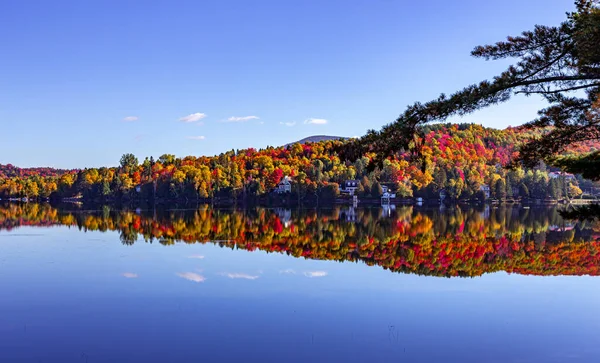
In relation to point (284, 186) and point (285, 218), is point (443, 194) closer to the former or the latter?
point (284, 186)

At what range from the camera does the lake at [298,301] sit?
14.2 meters

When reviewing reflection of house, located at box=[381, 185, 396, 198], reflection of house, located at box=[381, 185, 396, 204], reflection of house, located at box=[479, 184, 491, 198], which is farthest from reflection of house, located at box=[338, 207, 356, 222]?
reflection of house, located at box=[479, 184, 491, 198]

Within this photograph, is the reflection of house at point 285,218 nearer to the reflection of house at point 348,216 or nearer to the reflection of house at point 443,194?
the reflection of house at point 348,216

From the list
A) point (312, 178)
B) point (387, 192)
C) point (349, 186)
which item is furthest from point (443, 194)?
point (312, 178)

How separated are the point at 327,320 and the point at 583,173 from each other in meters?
9.12

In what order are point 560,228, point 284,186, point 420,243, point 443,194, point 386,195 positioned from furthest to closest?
point 284,186, point 443,194, point 386,195, point 560,228, point 420,243

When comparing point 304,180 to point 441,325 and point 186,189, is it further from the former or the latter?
point 441,325

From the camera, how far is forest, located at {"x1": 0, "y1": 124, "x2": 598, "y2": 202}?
122438 mm

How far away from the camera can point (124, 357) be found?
13.4 meters

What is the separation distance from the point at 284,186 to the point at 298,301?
11283 cm

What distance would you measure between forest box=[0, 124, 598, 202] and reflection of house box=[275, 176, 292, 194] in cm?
119

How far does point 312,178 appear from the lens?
124250 millimetres

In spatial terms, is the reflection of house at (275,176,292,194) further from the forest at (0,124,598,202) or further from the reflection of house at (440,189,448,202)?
the reflection of house at (440,189,448,202)

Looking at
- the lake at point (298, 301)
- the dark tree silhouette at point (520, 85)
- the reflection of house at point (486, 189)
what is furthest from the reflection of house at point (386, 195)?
the dark tree silhouette at point (520, 85)
